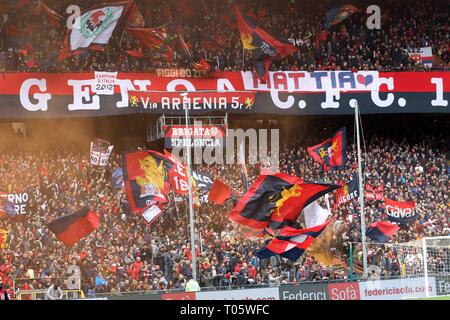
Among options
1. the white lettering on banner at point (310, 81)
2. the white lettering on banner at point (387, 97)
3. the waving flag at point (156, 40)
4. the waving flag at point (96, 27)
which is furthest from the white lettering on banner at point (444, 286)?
the waving flag at point (96, 27)

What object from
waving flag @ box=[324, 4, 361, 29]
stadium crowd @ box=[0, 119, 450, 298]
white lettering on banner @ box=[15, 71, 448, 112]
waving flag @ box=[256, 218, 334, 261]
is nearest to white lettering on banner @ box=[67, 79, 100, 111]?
white lettering on banner @ box=[15, 71, 448, 112]

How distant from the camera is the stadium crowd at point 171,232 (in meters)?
25.8

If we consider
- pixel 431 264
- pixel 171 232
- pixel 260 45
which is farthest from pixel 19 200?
pixel 431 264

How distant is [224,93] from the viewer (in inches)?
1339

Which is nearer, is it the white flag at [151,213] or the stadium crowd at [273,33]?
the white flag at [151,213]

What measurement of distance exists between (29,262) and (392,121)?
1741 centimetres

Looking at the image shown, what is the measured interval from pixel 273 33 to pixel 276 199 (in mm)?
14581

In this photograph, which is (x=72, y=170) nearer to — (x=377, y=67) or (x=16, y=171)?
(x=16, y=171)

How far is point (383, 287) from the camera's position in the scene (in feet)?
68.8

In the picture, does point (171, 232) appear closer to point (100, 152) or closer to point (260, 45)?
point (100, 152)

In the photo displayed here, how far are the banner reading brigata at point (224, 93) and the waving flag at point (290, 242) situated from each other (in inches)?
431

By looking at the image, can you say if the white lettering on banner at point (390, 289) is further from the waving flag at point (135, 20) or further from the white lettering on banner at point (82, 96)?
the waving flag at point (135, 20)

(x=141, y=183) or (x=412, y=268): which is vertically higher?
(x=141, y=183)

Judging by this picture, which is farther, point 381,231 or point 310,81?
point 310,81
